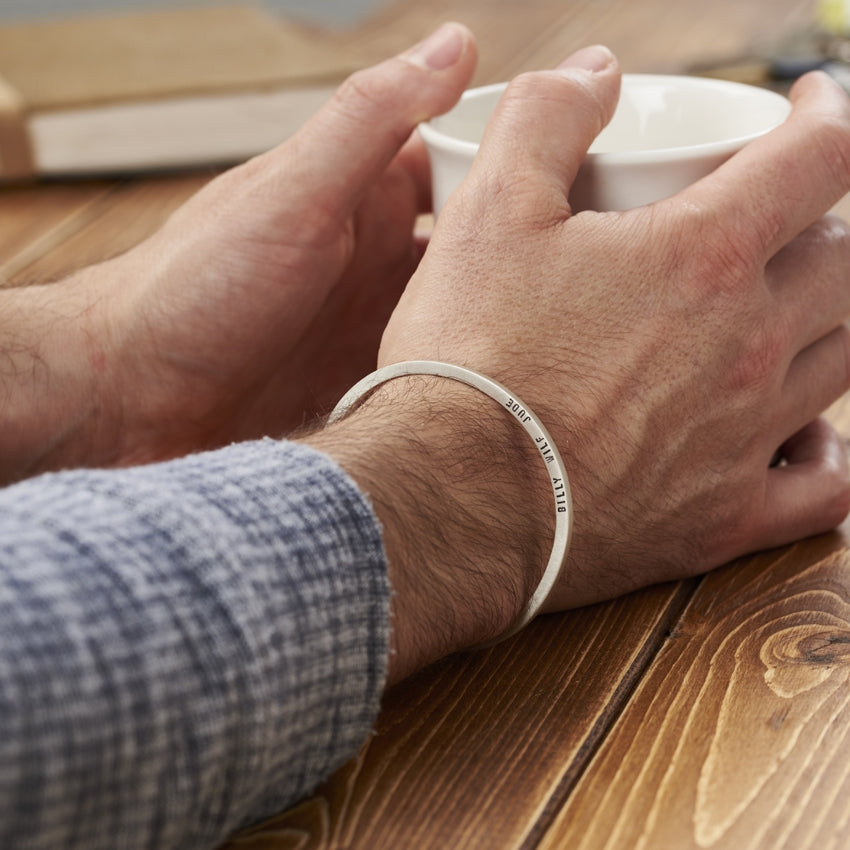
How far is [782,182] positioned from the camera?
1.68ft

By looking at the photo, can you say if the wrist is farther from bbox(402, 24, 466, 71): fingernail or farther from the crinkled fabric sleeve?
bbox(402, 24, 466, 71): fingernail

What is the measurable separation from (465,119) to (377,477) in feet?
0.93

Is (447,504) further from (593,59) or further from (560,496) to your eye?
(593,59)

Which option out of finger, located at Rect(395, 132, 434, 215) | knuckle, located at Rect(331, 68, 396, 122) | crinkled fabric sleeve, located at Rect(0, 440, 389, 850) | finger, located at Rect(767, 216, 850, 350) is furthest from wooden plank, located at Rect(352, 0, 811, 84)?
crinkled fabric sleeve, located at Rect(0, 440, 389, 850)

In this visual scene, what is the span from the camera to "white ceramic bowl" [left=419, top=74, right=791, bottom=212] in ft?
1.68

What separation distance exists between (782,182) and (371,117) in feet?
0.79

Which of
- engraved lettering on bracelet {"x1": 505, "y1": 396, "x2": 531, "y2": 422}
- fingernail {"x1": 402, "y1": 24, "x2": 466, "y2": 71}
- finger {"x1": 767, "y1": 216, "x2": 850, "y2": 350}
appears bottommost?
engraved lettering on bracelet {"x1": 505, "y1": 396, "x2": 531, "y2": 422}

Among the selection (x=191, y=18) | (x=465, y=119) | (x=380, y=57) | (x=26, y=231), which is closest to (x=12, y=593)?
(x=465, y=119)

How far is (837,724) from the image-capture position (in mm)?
415

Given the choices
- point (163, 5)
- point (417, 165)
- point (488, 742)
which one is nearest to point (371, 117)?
point (417, 165)

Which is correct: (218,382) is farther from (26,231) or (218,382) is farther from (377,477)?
(26,231)

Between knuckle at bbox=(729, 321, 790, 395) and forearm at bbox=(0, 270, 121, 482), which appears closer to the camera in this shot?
knuckle at bbox=(729, 321, 790, 395)

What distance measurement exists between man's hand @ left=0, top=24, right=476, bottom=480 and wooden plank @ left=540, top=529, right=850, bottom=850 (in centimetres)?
27

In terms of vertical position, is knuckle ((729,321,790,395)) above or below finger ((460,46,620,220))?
below
